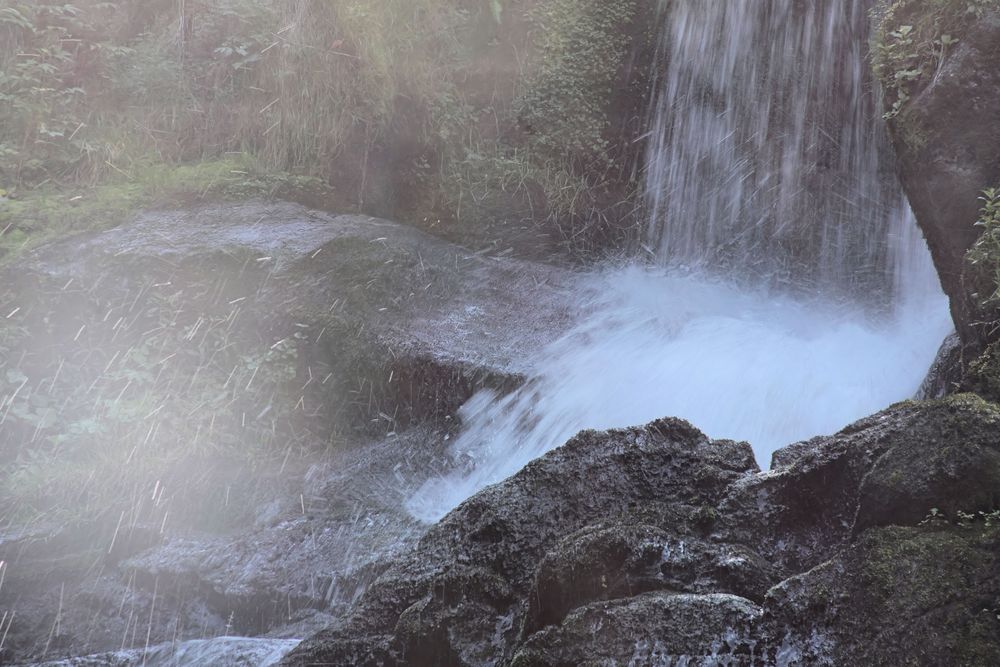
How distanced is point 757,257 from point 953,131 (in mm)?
4008

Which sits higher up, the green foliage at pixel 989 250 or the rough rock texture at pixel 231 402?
the green foliage at pixel 989 250

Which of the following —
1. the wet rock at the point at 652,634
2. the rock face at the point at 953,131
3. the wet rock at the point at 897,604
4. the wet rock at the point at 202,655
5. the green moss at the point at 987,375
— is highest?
the rock face at the point at 953,131

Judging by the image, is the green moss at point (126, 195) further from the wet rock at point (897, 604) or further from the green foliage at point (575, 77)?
the wet rock at point (897, 604)

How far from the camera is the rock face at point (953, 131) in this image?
4441mm

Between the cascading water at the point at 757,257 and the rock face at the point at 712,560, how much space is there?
2675 millimetres

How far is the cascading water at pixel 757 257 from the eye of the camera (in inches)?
253

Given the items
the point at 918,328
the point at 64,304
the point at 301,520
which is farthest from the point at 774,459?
the point at 64,304

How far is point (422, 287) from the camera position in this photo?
287 inches

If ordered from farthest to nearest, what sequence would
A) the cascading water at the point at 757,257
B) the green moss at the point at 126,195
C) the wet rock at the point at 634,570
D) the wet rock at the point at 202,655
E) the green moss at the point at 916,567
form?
the green moss at the point at 126,195 < the cascading water at the point at 757,257 < the wet rock at the point at 202,655 < the wet rock at the point at 634,570 < the green moss at the point at 916,567

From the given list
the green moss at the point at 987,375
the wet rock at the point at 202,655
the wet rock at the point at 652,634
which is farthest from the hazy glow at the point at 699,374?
the wet rock at the point at 652,634

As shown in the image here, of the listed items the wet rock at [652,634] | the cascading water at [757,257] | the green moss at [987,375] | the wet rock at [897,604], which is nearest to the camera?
the wet rock at [897,604]

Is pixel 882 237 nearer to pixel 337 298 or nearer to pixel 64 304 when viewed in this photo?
pixel 337 298

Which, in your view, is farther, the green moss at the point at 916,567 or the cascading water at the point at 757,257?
the cascading water at the point at 757,257

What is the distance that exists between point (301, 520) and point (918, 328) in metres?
5.40
